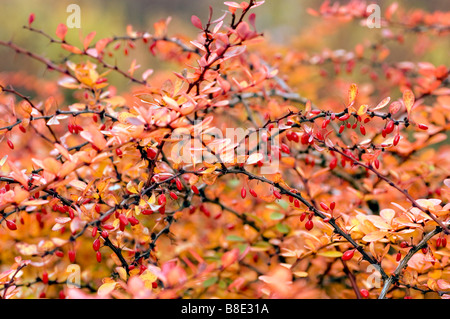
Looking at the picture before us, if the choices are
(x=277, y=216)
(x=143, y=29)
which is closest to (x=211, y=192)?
(x=277, y=216)

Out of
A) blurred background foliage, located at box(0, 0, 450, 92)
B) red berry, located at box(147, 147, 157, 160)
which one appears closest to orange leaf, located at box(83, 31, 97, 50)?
red berry, located at box(147, 147, 157, 160)

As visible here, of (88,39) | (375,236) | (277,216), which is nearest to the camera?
(375,236)

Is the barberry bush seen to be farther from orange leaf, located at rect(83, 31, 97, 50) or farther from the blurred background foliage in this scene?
the blurred background foliage

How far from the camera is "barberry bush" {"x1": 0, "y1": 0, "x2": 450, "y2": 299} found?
747mm

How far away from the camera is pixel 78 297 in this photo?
573 mm

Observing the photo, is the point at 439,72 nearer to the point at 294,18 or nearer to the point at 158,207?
the point at 158,207

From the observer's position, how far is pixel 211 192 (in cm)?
123

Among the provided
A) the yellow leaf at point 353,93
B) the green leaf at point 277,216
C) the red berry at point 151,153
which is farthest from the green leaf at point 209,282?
the yellow leaf at point 353,93

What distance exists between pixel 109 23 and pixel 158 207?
6.09 m

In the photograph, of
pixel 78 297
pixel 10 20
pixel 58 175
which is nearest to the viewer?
pixel 78 297

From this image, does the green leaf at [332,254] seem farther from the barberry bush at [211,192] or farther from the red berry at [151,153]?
the red berry at [151,153]

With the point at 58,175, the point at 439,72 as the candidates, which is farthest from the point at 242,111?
the point at 58,175

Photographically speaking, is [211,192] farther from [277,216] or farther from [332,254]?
[332,254]

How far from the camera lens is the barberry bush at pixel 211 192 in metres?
0.75
